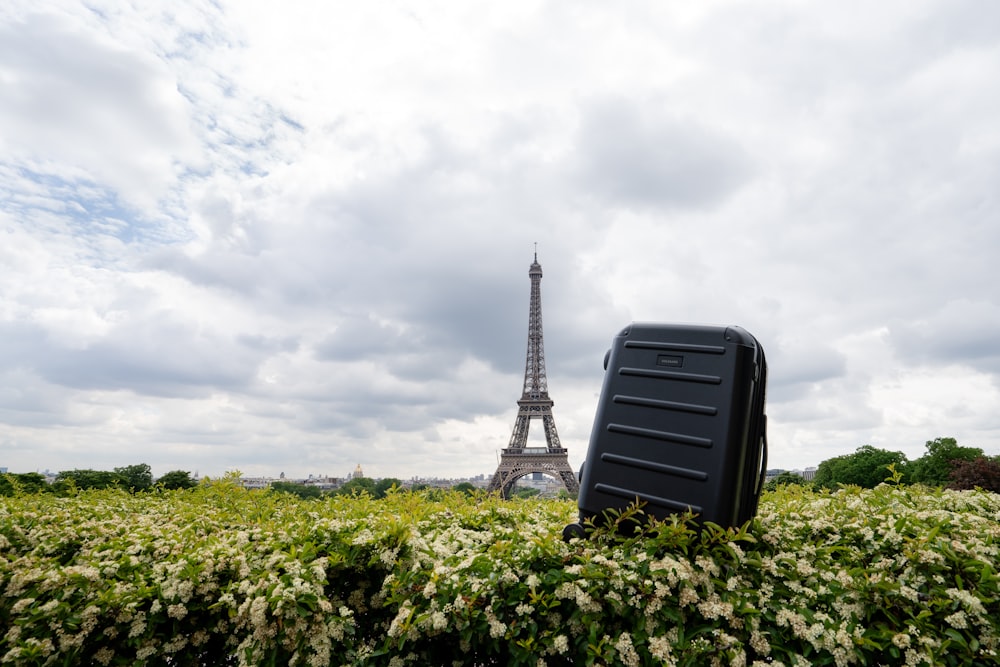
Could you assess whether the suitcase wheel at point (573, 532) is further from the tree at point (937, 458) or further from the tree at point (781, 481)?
the tree at point (937, 458)

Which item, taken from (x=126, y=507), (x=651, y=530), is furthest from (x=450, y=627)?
(x=126, y=507)

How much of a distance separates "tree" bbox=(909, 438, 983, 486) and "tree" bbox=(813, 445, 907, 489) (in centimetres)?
130

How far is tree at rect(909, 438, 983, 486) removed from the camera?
3338cm

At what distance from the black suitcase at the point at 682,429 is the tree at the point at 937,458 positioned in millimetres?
38861

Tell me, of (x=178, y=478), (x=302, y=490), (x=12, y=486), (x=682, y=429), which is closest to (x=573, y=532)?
(x=682, y=429)

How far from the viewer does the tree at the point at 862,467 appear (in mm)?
38547

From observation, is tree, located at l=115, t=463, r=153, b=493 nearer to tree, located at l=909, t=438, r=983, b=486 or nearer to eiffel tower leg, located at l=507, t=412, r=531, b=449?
eiffel tower leg, located at l=507, t=412, r=531, b=449

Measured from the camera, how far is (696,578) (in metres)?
2.65

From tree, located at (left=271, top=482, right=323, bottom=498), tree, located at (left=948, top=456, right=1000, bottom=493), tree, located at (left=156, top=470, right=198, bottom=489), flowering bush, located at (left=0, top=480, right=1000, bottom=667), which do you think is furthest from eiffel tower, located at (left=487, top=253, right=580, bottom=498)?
flowering bush, located at (left=0, top=480, right=1000, bottom=667)

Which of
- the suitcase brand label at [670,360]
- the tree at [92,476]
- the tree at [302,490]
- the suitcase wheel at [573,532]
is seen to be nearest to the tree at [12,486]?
the tree at [302,490]

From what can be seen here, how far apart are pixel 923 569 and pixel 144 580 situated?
14.0 ft

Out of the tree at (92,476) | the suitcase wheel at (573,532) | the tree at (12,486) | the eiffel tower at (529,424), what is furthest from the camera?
the eiffel tower at (529,424)

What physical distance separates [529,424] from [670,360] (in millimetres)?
40186

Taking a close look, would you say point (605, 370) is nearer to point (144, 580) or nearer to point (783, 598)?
point (783, 598)
